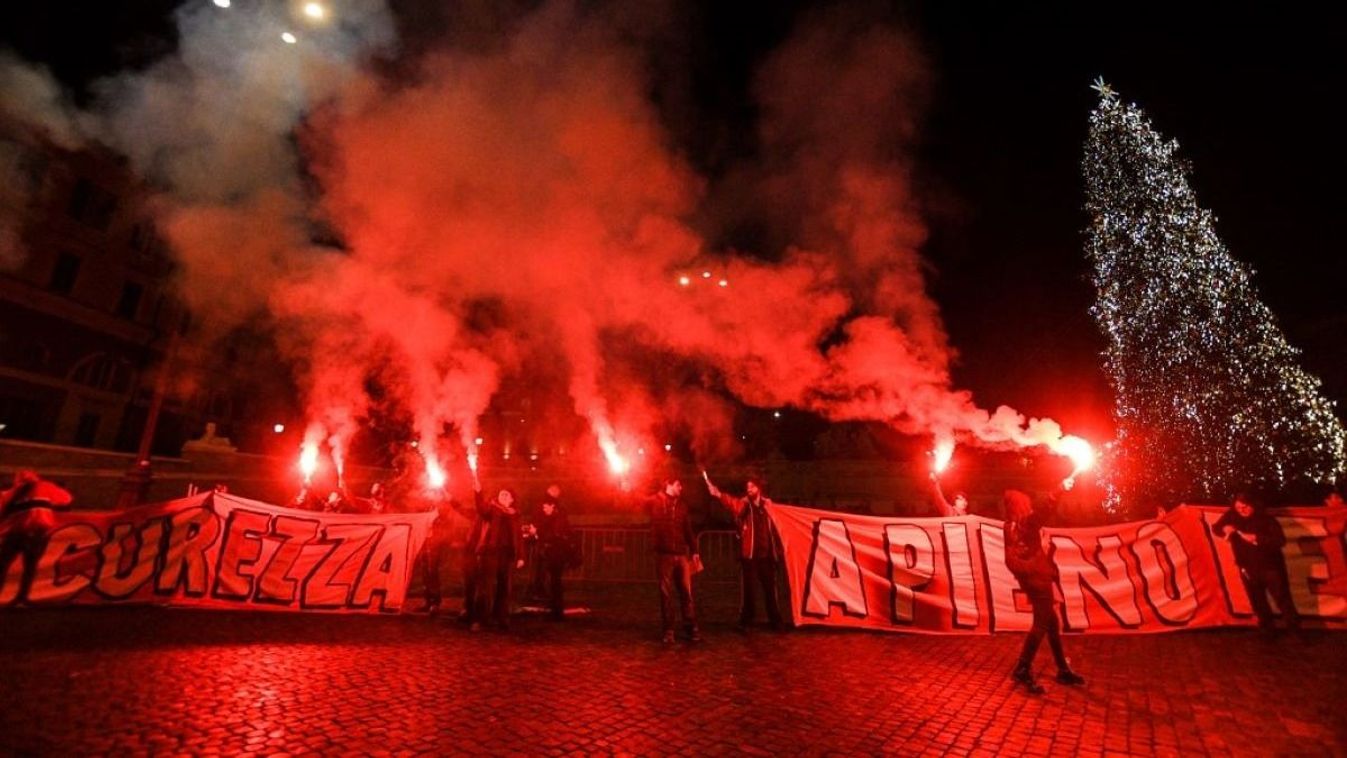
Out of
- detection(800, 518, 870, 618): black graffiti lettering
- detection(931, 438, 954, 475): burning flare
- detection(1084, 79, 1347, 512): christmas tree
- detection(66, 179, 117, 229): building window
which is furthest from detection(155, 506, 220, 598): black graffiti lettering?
detection(66, 179, 117, 229): building window

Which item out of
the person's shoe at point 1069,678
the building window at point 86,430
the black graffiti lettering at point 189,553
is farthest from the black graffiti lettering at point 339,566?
the building window at point 86,430

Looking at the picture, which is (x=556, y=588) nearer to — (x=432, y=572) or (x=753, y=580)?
(x=432, y=572)

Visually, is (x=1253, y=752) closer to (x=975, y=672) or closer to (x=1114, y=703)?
(x=1114, y=703)

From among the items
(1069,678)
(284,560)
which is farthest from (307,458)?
(1069,678)

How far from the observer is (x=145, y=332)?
1332 inches

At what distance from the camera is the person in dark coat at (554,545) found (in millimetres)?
8789

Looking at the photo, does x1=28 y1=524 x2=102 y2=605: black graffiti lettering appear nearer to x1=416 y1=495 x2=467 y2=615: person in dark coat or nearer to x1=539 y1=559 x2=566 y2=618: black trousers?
x1=416 y1=495 x2=467 y2=615: person in dark coat

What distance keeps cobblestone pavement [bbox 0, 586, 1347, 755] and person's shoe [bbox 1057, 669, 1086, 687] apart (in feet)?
0.39

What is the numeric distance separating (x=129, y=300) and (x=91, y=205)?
17.8 ft

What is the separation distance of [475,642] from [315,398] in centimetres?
1775

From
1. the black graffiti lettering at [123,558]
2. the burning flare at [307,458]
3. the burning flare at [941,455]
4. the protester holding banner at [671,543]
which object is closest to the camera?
the protester holding banner at [671,543]

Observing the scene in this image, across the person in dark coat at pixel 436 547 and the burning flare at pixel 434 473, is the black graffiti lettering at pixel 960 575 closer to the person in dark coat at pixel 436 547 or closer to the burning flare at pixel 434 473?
the person in dark coat at pixel 436 547

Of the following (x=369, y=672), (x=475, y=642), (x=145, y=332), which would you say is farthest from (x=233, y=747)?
(x=145, y=332)

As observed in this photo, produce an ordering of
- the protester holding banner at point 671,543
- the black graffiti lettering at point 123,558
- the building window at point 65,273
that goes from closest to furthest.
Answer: the protester holding banner at point 671,543 < the black graffiti lettering at point 123,558 < the building window at point 65,273
